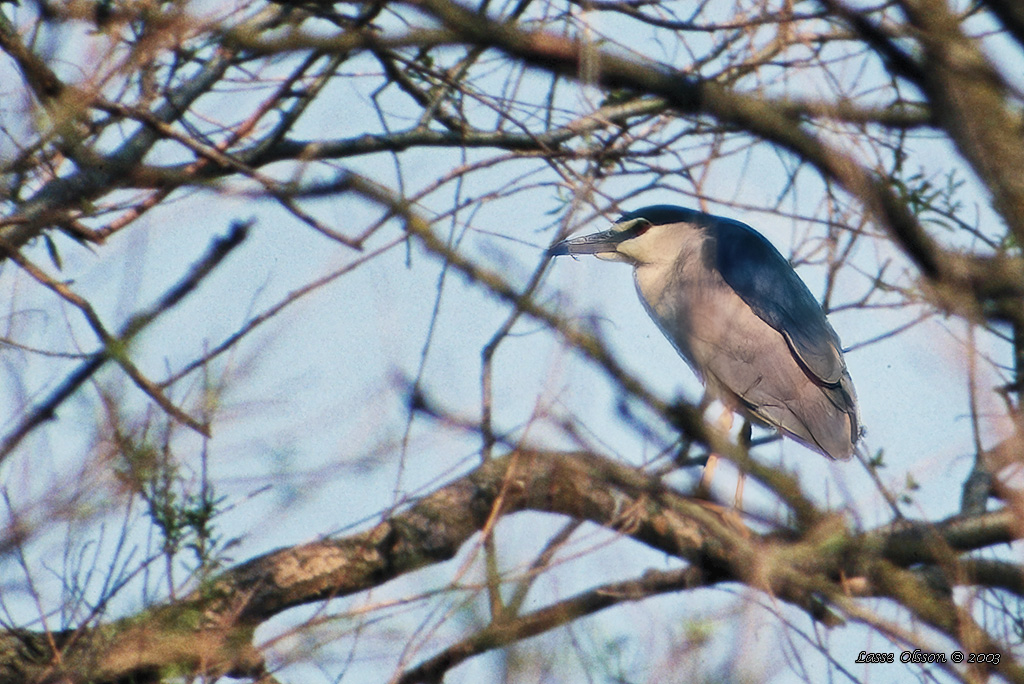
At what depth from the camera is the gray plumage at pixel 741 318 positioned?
3406 mm

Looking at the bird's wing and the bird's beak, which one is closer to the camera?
the bird's wing

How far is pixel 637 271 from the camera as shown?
4086 mm

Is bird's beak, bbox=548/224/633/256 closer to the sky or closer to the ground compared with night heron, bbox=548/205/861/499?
closer to the sky

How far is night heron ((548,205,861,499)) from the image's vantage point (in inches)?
134

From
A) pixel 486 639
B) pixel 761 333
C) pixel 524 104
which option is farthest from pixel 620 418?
pixel 761 333

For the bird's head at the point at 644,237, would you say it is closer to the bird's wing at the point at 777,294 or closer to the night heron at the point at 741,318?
the night heron at the point at 741,318

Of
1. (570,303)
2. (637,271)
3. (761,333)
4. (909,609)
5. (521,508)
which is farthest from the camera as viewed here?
(637,271)

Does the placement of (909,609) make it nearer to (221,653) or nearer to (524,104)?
(221,653)

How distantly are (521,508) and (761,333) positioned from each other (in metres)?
1.54

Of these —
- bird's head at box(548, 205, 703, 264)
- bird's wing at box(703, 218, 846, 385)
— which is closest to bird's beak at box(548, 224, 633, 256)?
bird's head at box(548, 205, 703, 264)

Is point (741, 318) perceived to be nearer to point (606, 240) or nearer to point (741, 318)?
point (741, 318)

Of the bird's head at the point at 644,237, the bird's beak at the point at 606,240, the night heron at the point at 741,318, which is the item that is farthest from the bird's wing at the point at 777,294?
the bird's beak at the point at 606,240

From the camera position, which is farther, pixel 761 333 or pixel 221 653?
pixel 761 333

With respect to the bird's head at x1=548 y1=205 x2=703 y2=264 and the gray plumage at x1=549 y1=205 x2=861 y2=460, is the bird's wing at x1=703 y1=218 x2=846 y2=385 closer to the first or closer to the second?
the gray plumage at x1=549 y1=205 x2=861 y2=460
